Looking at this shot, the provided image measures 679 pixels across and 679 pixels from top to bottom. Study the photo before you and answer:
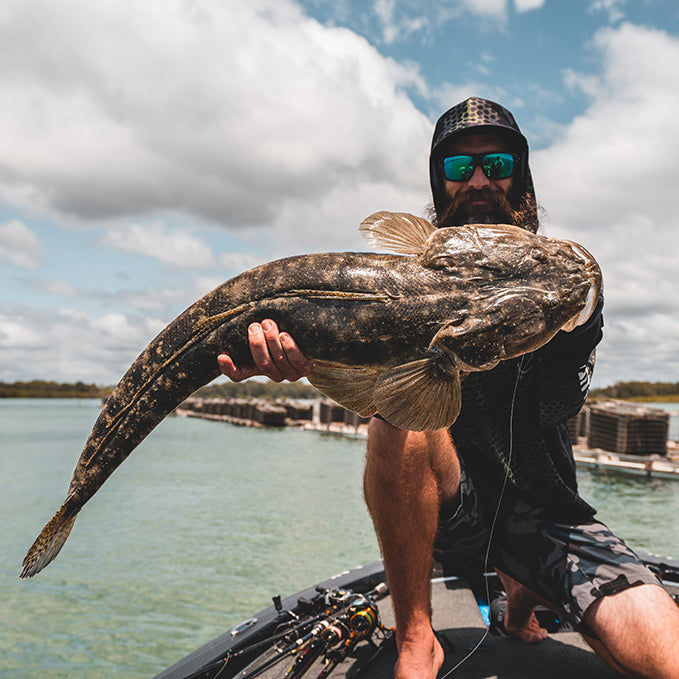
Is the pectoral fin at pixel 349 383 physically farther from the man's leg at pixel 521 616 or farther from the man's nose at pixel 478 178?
the man's leg at pixel 521 616

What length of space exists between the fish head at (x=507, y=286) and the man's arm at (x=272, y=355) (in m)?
0.66

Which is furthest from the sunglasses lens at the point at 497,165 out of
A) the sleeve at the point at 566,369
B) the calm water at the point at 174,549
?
the calm water at the point at 174,549

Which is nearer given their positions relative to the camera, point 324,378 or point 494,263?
point 494,263

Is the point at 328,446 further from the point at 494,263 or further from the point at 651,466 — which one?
the point at 494,263

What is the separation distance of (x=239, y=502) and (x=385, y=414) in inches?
738

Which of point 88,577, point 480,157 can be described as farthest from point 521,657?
point 88,577

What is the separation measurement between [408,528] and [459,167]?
227 centimetres

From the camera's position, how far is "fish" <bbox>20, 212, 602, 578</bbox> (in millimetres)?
2309

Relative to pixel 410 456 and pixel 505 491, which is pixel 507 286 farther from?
pixel 505 491

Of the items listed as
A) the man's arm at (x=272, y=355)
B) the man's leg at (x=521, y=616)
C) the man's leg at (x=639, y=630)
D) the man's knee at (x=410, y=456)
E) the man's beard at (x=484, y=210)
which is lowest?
the man's leg at (x=521, y=616)

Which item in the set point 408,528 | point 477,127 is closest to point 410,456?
point 408,528

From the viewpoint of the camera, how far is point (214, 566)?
39.9 feet

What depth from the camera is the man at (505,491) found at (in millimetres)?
2773

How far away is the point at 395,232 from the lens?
8.20 ft
